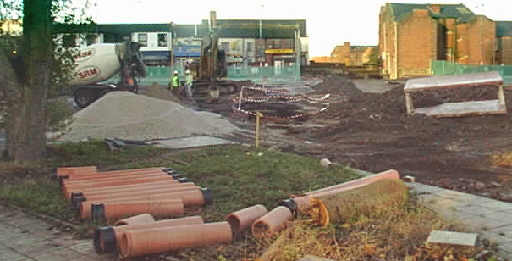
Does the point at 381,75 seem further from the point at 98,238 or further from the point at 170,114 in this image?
the point at 98,238

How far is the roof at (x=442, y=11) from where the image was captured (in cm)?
7093

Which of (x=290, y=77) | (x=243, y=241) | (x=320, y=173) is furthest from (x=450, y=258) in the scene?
(x=290, y=77)

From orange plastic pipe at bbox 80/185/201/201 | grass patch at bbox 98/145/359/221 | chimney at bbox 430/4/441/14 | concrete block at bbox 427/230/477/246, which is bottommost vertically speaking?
grass patch at bbox 98/145/359/221

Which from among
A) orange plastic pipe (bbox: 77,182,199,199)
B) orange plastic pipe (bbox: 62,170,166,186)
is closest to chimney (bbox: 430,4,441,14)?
orange plastic pipe (bbox: 62,170,166,186)

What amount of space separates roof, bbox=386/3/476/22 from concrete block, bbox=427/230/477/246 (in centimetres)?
6561

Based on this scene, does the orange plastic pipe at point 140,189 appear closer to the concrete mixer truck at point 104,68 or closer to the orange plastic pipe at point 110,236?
the orange plastic pipe at point 110,236

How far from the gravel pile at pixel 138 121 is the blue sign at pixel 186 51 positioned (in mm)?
46405

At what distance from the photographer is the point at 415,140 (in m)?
17.6

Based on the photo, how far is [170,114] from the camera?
20.5 meters

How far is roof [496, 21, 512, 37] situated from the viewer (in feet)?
246

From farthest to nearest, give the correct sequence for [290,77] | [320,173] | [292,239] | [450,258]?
[290,77]
[320,173]
[292,239]
[450,258]

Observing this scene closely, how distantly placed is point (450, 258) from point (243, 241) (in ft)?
7.26

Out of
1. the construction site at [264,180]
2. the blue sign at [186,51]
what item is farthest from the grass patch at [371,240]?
the blue sign at [186,51]

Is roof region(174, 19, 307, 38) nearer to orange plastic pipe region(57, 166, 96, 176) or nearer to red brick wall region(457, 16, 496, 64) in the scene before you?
red brick wall region(457, 16, 496, 64)
